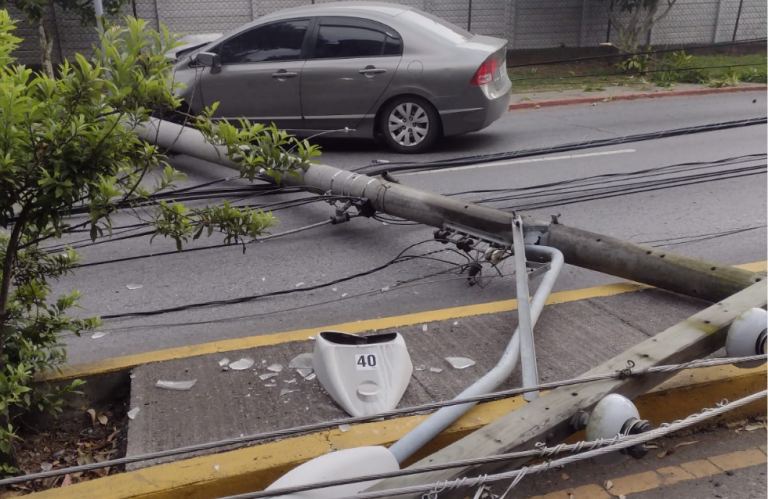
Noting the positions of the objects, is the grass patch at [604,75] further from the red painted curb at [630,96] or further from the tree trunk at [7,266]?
the tree trunk at [7,266]

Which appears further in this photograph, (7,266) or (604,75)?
(604,75)

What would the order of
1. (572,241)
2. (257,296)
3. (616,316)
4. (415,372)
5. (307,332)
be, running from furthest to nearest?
(257,296) < (572,241) < (616,316) < (307,332) < (415,372)

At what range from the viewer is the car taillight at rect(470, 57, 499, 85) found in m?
9.59

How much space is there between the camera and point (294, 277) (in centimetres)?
605

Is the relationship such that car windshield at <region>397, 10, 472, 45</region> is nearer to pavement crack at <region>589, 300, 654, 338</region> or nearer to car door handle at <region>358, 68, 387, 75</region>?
car door handle at <region>358, 68, 387, 75</region>

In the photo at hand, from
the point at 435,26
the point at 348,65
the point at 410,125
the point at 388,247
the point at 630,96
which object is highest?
the point at 435,26

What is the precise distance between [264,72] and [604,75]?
33.1 ft

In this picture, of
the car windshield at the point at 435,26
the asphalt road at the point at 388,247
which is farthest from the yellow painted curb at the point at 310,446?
the car windshield at the point at 435,26

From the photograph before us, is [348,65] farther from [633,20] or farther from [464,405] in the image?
[633,20]

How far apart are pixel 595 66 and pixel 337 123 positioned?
10306 millimetres

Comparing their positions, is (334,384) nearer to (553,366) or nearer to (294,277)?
(553,366)

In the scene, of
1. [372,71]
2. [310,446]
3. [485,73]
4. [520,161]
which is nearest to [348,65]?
[372,71]

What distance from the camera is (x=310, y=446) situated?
3.49 metres

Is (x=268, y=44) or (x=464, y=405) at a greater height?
(x=268, y=44)
